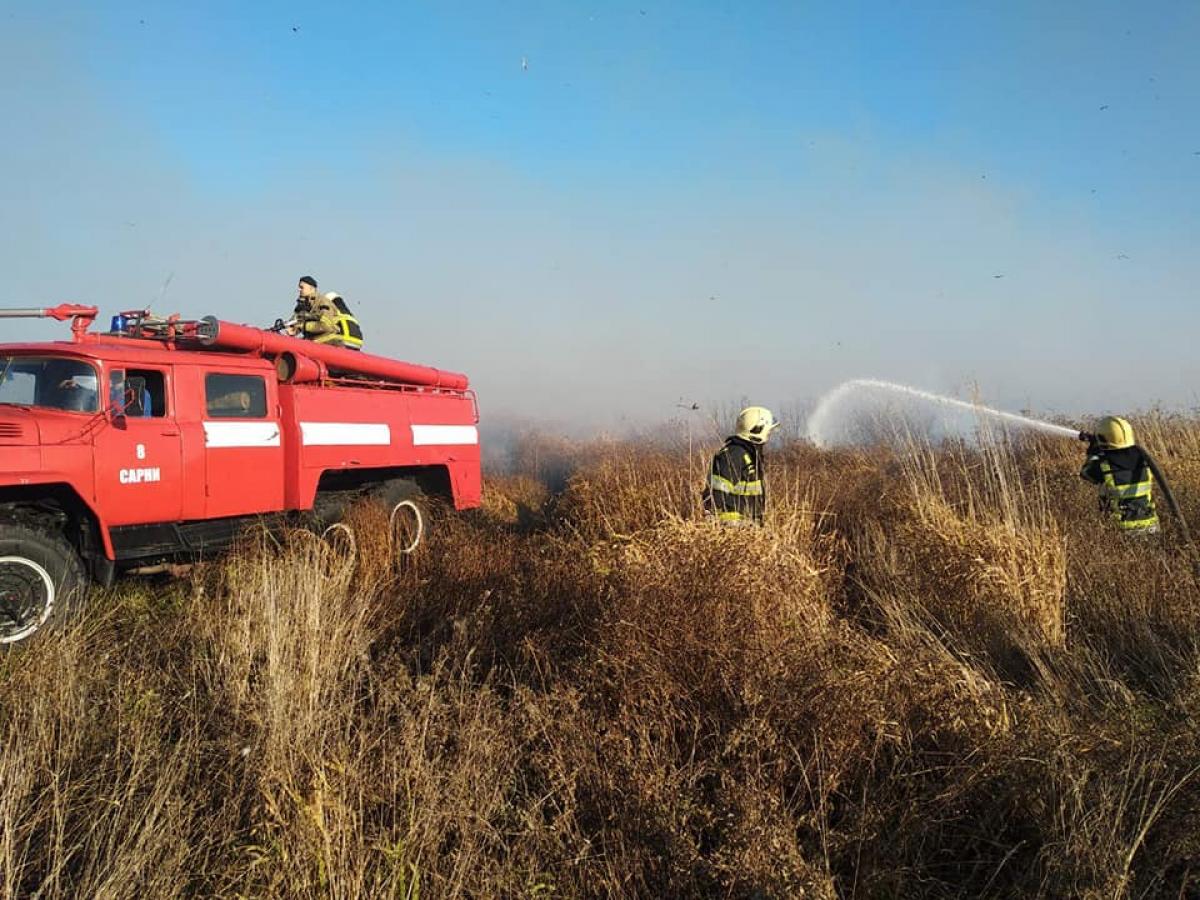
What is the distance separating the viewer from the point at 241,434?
23.1 feet

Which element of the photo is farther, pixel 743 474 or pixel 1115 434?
pixel 1115 434

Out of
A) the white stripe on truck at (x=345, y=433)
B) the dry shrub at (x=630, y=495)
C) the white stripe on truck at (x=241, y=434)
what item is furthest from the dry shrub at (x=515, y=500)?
the white stripe on truck at (x=241, y=434)

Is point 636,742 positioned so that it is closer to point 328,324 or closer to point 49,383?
point 49,383

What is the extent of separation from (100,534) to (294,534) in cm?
149

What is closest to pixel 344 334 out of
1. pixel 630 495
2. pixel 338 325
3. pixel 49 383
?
pixel 338 325

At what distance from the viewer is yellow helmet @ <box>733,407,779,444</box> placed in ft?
20.9

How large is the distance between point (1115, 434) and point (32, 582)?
30.3ft

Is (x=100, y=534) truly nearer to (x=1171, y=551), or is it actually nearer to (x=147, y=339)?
(x=147, y=339)

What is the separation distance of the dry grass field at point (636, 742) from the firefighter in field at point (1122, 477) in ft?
5.02

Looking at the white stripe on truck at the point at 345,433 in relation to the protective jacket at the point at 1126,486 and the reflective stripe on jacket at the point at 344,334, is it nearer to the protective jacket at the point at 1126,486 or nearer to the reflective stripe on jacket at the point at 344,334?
the reflective stripe on jacket at the point at 344,334

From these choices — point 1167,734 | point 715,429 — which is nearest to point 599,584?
point 1167,734

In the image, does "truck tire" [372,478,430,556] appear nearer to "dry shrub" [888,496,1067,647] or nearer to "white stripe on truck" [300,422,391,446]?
"white stripe on truck" [300,422,391,446]

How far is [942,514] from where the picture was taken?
6.11 m

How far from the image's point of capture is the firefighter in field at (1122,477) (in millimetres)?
6453
